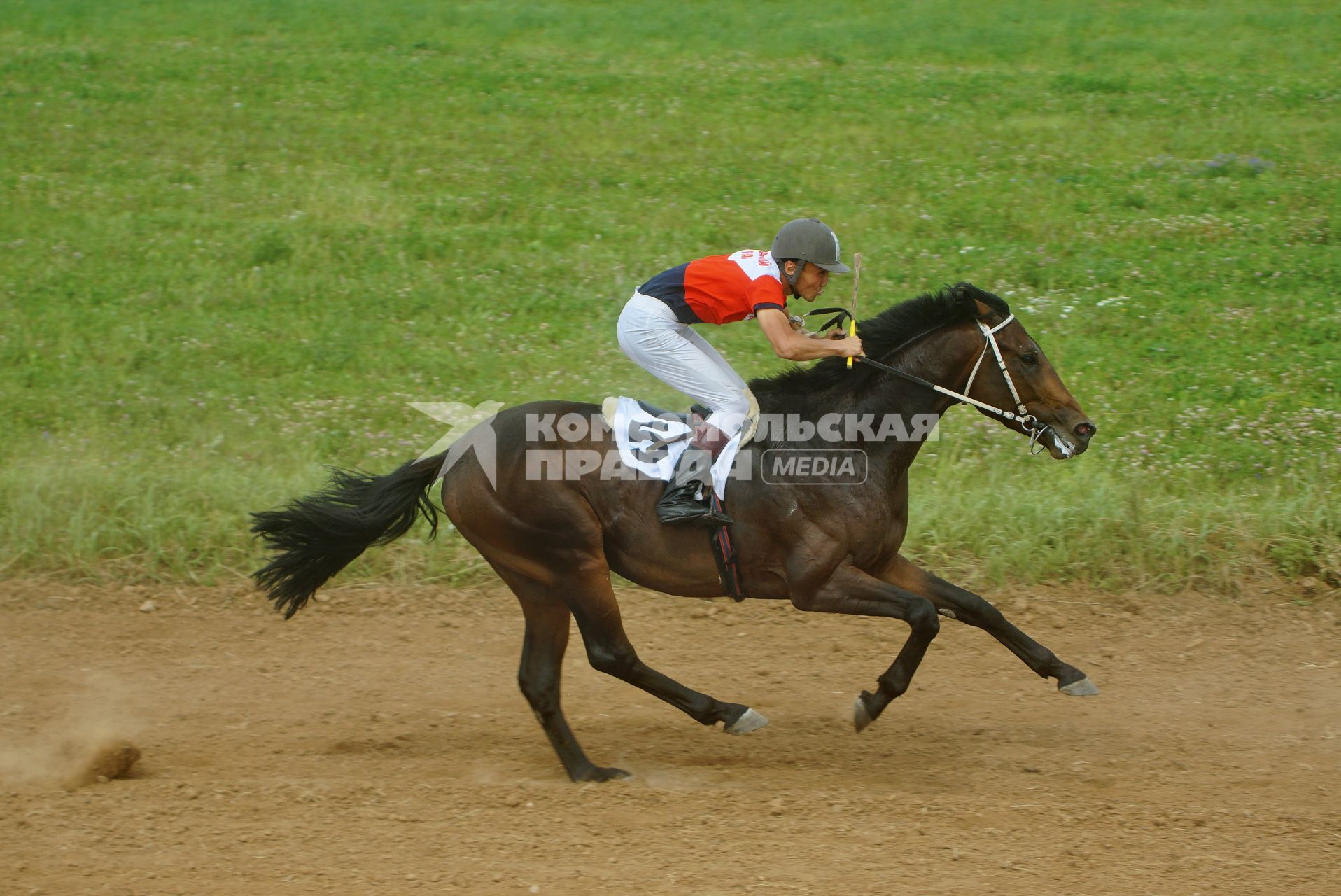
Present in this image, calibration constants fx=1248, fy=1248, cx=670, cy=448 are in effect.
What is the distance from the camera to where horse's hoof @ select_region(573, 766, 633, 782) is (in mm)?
Answer: 5668

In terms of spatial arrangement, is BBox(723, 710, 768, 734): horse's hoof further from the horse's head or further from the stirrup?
the horse's head

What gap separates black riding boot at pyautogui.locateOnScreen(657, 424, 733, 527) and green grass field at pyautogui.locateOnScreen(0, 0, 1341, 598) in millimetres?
2841

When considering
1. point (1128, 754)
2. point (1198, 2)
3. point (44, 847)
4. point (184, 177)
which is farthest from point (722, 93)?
point (44, 847)

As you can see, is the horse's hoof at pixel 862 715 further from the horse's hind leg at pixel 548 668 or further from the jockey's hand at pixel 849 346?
the jockey's hand at pixel 849 346

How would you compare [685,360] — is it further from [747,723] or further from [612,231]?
[612,231]

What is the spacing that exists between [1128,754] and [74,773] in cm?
481

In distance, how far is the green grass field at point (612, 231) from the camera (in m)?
8.33

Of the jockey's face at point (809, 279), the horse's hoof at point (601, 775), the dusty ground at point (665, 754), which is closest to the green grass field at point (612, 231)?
the dusty ground at point (665, 754)

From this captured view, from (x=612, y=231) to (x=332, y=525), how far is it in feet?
27.2

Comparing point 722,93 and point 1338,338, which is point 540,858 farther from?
point 722,93

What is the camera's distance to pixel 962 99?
17828 millimetres

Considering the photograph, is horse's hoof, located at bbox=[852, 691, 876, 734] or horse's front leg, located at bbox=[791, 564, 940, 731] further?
horse's hoof, located at bbox=[852, 691, 876, 734]

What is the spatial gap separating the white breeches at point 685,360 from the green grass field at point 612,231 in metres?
2.76

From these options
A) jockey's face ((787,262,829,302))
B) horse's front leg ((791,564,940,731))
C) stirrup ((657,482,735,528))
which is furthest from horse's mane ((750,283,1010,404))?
horse's front leg ((791,564,940,731))
